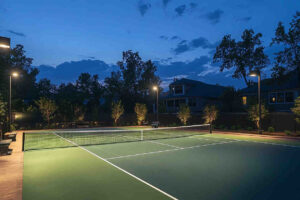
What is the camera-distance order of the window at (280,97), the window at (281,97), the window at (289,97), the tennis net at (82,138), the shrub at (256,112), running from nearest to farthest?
the tennis net at (82,138) → the shrub at (256,112) → the window at (289,97) → the window at (281,97) → the window at (280,97)

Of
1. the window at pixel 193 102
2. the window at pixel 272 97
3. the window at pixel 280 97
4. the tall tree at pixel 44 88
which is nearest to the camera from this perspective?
the window at pixel 280 97

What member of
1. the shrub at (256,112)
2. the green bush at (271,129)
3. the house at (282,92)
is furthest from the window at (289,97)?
the green bush at (271,129)

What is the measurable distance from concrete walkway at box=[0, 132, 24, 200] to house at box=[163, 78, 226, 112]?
34725 mm

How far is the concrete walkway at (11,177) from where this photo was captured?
5.97m

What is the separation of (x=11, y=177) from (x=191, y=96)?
121 feet

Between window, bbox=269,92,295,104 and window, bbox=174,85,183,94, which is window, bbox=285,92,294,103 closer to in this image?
window, bbox=269,92,295,104

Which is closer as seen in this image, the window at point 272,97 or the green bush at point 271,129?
the green bush at point 271,129

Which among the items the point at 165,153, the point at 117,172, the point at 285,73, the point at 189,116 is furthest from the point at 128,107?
the point at 117,172

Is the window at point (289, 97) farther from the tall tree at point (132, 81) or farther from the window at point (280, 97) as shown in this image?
the tall tree at point (132, 81)

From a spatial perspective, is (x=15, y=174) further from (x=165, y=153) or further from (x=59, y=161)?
(x=165, y=153)

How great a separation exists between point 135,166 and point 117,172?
105 centimetres

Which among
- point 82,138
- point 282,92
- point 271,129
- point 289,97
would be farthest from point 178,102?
point 82,138

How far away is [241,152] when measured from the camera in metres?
11.8

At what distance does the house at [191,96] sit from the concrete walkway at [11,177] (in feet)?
114
